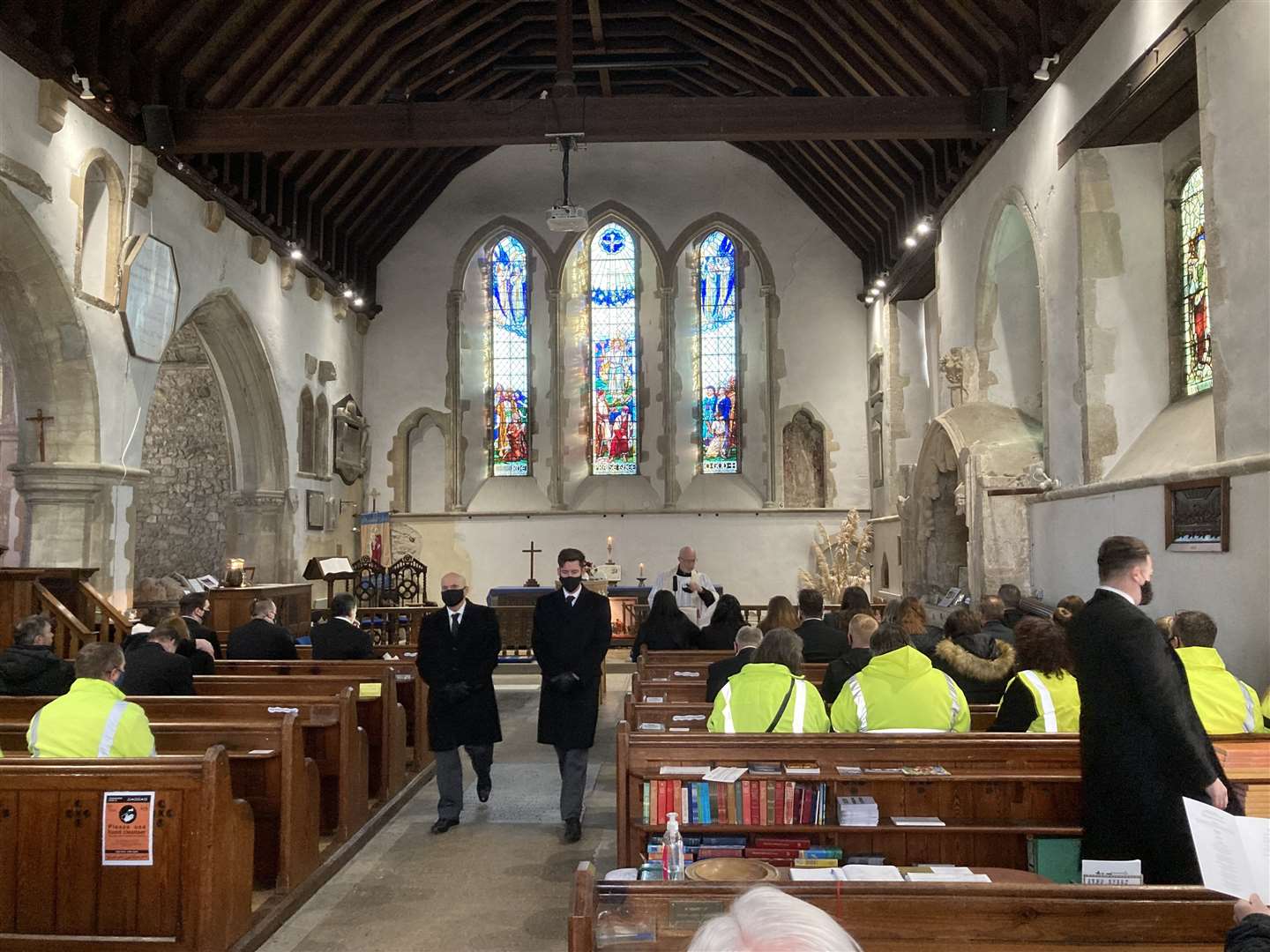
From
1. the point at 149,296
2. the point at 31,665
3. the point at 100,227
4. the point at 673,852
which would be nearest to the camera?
the point at 673,852

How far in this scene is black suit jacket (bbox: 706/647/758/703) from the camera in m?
4.39

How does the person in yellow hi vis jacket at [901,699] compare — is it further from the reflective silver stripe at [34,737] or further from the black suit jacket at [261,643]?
the black suit jacket at [261,643]

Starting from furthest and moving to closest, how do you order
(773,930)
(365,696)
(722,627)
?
(722,627) → (365,696) → (773,930)

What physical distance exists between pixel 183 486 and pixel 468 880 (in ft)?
31.2

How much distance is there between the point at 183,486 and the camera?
1254 cm

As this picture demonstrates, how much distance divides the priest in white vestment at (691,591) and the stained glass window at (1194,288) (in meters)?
3.57

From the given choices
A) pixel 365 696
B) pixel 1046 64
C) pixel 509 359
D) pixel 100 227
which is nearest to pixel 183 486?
pixel 100 227

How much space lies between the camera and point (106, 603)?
25.3 feet

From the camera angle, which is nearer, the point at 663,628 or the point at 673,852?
the point at 673,852

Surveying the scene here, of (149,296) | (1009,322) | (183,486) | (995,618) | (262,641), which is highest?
(149,296)

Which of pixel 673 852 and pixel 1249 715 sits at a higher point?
pixel 1249 715

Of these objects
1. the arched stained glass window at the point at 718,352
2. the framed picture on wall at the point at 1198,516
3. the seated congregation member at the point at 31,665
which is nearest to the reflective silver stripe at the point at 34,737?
the seated congregation member at the point at 31,665

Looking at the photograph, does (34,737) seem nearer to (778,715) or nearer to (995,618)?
(778,715)

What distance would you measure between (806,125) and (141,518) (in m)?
8.32
